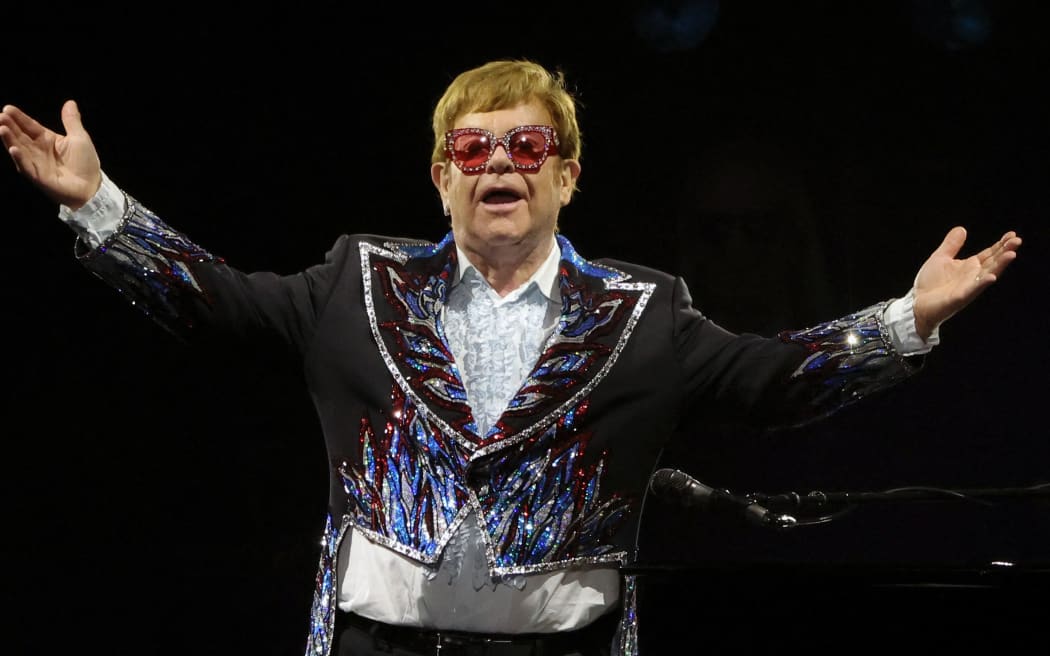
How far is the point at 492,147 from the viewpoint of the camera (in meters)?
2.12

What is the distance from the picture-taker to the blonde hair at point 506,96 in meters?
2.18

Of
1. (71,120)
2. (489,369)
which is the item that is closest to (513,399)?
(489,369)

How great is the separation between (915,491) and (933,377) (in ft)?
4.53

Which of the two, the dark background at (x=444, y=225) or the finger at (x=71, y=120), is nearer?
the finger at (x=71, y=120)

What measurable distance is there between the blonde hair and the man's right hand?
61 cm

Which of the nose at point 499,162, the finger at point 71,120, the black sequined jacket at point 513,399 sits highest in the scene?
the nose at point 499,162

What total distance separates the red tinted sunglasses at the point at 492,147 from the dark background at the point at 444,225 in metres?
0.88

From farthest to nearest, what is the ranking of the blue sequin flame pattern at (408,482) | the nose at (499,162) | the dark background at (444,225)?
the dark background at (444,225) < the nose at (499,162) < the blue sequin flame pattern at (408,482)

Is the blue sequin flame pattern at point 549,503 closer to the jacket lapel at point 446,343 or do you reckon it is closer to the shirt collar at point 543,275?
the jacket lapel at point 446,343

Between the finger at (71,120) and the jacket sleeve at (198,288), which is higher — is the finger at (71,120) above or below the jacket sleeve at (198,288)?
above

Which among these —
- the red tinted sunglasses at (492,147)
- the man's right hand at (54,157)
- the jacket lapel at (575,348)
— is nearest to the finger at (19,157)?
the man's right hand at (54,157)

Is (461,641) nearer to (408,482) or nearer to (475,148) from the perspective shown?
(408,482)

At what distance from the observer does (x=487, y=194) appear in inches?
84.1

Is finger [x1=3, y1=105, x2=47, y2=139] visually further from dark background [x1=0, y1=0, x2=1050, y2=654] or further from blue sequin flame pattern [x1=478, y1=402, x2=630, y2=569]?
dark background [x1=0, y1=0, x2=1050, y2=654]
